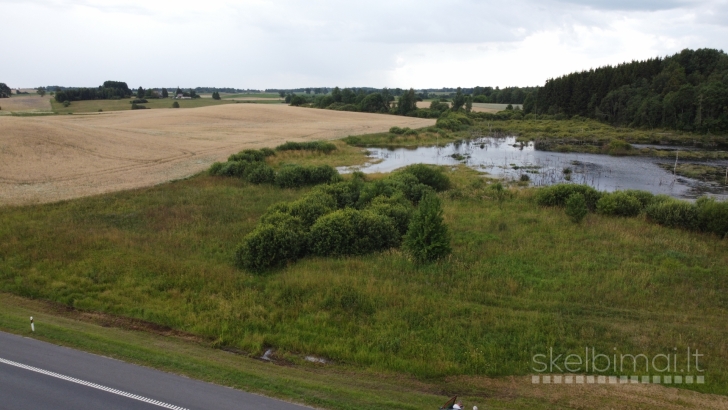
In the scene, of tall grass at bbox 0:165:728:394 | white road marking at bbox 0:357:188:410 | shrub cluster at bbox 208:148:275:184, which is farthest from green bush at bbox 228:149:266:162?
white road marking at bbox 0:357:188:410

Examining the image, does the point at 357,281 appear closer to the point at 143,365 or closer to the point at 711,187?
the point at 143,365

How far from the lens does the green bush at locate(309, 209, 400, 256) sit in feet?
65.9

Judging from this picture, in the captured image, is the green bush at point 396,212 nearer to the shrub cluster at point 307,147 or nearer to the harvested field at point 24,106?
the shrub cluster at point 307,147

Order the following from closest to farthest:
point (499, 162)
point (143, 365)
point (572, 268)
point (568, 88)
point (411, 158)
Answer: point (143, 365) < point (572, 268) < point (499, 162) < point (411, 158) < point (568, 88)

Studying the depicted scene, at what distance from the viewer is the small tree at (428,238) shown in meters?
18.7

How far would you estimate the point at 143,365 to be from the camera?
1112cm

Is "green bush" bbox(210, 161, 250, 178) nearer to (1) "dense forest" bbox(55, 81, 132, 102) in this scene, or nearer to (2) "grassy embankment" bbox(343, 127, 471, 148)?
(2) "grassy embankment" bbox(343, 127, 471, 148)

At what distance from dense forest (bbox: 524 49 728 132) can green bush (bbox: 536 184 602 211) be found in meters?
59.2

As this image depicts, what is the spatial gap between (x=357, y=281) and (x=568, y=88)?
107 metres

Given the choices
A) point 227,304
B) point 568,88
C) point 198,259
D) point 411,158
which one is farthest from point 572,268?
point 568,88

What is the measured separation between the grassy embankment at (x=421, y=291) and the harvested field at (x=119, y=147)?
11166 mm

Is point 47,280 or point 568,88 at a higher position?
point 568,88

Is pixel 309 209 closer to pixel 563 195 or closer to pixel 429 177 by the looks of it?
pixel 429 177

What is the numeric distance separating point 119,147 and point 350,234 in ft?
140
